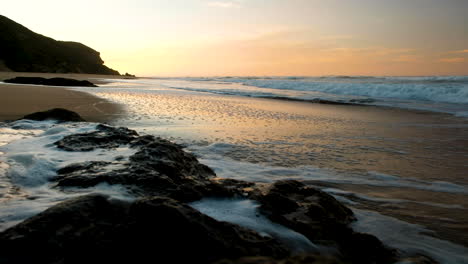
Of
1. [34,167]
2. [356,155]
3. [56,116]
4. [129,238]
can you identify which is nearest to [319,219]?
[129,238]

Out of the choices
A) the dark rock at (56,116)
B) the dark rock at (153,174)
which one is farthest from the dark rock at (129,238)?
the dark rock at (56,116)

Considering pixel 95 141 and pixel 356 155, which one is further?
pixel 356 155

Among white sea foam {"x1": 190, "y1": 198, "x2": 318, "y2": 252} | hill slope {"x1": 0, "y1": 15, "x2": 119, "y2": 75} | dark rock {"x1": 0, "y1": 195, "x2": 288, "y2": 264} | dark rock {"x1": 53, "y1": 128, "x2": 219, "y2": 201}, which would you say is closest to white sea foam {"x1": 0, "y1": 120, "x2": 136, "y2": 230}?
dark rock {"x1": 53, "y1": 128, "x2": 219, "y2": 201}

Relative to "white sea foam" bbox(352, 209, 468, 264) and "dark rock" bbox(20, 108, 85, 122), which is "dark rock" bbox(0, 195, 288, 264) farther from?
"dark rock" bbox(20, 108, 85, 122)

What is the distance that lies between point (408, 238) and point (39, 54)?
7350 centimetres

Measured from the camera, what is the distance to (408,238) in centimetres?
214

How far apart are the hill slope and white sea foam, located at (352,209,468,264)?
198ft

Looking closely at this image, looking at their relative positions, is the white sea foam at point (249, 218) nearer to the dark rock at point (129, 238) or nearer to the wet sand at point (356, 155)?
the dark rock at point (129, 238)

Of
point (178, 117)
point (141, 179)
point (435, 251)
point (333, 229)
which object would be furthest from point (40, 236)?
point (178, 117)

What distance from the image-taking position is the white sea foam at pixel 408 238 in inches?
77.0

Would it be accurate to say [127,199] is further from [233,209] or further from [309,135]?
[309,135]

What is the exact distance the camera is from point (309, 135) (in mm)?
6062

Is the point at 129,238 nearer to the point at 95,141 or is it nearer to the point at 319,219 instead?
the point at 319,219

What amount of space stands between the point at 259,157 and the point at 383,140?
2951 millimetres
